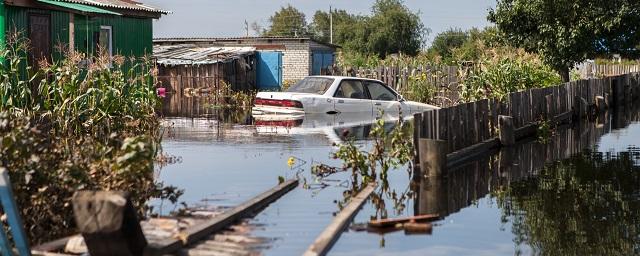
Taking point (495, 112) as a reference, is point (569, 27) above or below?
above

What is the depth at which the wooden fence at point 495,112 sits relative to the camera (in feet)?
50.1

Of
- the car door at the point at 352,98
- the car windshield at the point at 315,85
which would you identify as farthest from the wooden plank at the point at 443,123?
the car windshield at the point at 315,85

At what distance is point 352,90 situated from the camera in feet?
92.5

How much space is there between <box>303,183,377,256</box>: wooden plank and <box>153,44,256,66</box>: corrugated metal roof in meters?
32.1

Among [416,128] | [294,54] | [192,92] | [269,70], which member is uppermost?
[294,54]

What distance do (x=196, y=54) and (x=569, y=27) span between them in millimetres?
18158

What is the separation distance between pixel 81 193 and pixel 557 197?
7.03 meters

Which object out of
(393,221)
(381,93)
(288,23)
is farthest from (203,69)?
(288,23)

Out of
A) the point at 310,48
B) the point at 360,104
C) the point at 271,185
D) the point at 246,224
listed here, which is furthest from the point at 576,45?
the point at 246,224

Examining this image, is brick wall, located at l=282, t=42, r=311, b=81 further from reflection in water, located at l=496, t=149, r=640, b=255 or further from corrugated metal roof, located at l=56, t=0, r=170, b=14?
reflection in water, located at l=496, t=149, r=640, b=255

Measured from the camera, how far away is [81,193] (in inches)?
308

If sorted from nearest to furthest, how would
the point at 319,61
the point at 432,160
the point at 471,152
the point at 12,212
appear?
the point at 12,212
the point at 432,160
the point at 471,152
the point at 319,61

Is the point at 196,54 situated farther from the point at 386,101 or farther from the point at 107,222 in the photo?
the point at 107,222

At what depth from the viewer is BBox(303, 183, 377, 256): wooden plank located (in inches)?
343
